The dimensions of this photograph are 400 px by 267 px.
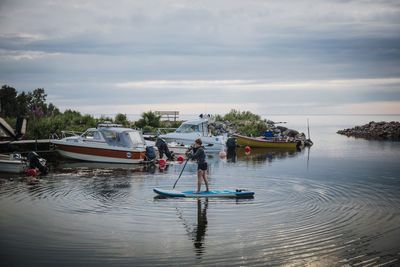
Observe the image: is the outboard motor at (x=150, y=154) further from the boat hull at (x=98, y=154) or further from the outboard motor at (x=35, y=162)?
the outboard motor at (x=35, y=162)

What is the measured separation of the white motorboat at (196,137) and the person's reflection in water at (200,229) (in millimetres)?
20353

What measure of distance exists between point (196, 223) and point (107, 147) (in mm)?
14405

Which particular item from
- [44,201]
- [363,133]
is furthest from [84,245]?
[363,133]

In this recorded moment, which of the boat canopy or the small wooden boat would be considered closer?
the boat canopy

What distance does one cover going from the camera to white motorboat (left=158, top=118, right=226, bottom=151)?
33562mm

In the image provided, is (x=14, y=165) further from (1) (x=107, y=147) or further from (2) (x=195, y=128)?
(2) (x=195, y=128)

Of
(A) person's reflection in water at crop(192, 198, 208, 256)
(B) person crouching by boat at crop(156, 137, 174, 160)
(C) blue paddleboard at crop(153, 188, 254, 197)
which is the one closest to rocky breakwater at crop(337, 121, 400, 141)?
(B) person crouching by boat at crop(156, 137, 174, 160)

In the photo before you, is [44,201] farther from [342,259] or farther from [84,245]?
[342,259]

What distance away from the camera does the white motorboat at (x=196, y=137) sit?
33.6m

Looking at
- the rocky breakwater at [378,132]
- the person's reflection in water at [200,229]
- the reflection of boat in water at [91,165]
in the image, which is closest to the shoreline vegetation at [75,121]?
the rocky breakwater at [378,132]

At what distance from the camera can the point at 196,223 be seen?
1095 centimetres

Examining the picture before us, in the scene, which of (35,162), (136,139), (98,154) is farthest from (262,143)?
(35,162)

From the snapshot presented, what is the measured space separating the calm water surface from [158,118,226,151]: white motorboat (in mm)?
14792

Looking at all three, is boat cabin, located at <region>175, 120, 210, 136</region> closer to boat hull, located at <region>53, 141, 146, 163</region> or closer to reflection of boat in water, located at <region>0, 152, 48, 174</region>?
boat hull, located at <region>53, 141, 146, 163</region>
